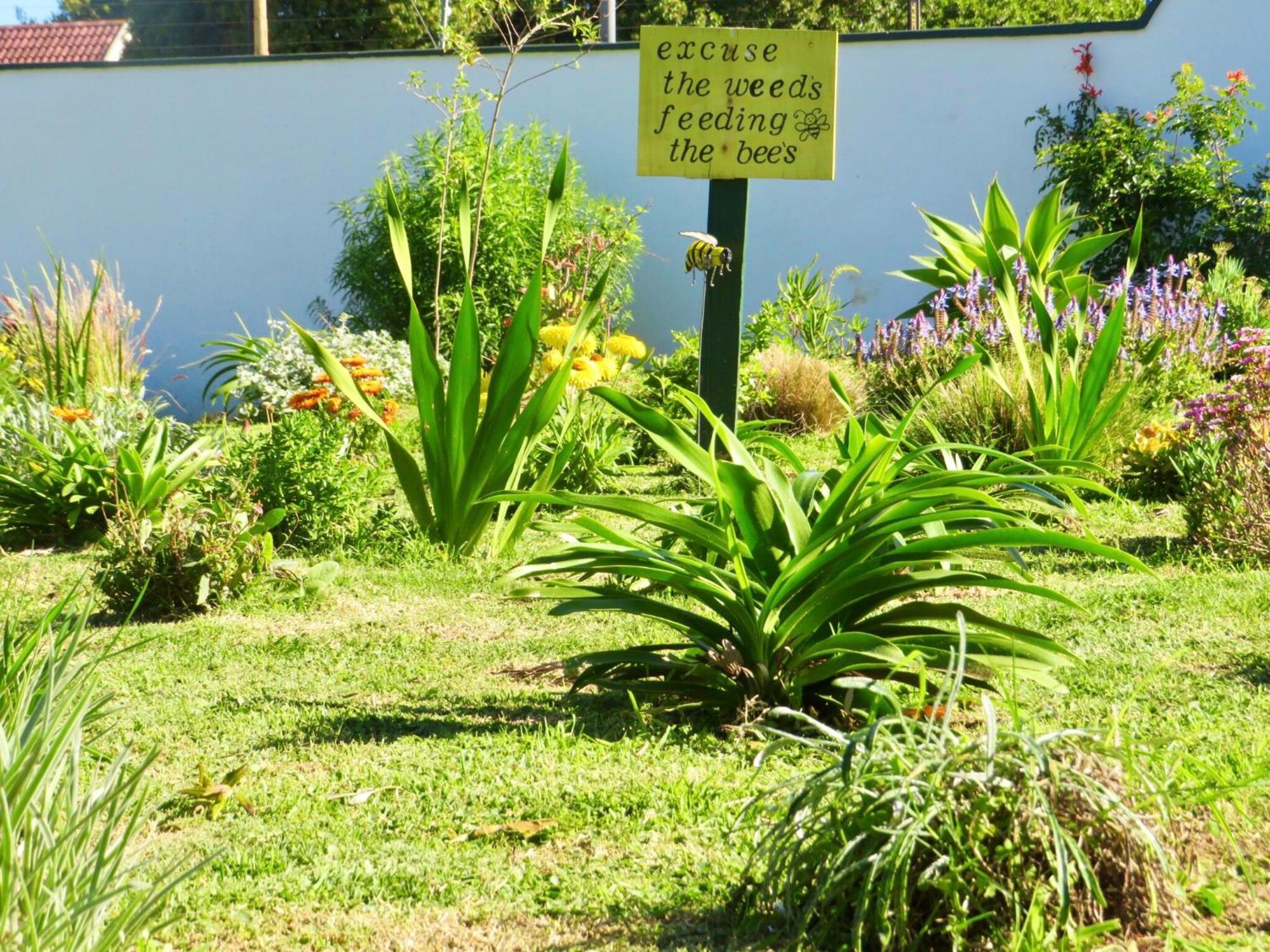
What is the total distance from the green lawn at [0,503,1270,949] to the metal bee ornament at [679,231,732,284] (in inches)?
51.0

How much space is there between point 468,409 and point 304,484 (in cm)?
84

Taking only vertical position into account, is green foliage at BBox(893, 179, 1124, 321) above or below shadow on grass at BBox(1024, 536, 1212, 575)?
above

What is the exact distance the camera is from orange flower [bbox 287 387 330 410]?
5738mm

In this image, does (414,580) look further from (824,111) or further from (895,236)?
(895,236)

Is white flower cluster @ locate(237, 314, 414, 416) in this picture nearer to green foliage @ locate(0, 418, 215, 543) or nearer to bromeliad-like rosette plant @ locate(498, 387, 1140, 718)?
green foliage @ locate(0, 418, 215, 543)

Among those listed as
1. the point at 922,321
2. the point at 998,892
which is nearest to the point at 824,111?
the point at 922,321

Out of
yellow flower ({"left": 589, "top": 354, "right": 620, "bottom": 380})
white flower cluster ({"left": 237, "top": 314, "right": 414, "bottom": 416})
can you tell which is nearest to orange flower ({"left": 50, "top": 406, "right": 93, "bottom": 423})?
white flower cluster ({"left": 237, "top": 314, "right": 414, "bottom": 416})

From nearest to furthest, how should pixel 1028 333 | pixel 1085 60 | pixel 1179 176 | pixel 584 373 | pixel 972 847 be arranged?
pixel 972 847
pixel 584 373
pixel 1028 333
pixel 1179 176
pixel 1085 60

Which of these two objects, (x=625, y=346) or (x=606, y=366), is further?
(x=625, y=346)

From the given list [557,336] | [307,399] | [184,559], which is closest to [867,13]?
[557,336]

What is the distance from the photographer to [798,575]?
292 cm

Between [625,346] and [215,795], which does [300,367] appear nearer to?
[625,346]

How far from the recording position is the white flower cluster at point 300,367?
807 centimetres

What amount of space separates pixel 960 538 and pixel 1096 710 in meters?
0.62
